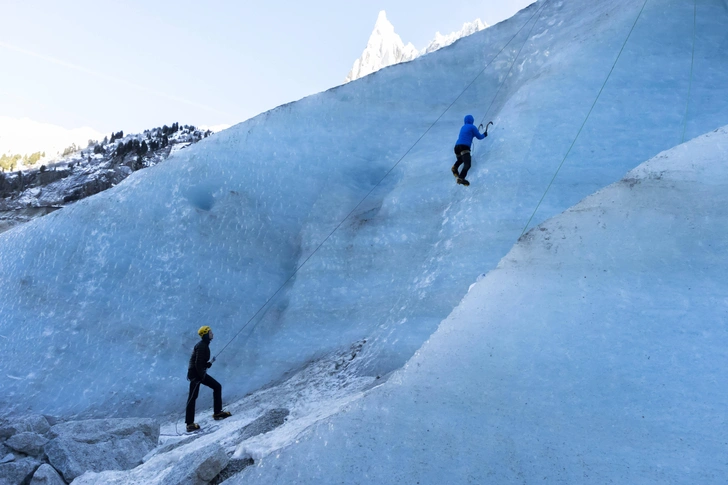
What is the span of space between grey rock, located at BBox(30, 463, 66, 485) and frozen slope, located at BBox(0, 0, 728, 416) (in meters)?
1.75

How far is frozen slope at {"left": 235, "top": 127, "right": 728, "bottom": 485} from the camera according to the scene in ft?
9.59

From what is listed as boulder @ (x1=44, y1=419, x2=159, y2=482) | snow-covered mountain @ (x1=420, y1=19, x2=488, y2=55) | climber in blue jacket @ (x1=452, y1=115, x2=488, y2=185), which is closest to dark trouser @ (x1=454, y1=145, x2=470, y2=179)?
climber in blue jacket @ (x1=452, y1=115, x2=488, y2=185)

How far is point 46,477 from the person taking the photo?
4.73 m

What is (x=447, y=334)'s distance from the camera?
3.53 m

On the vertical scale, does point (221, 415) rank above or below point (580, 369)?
below

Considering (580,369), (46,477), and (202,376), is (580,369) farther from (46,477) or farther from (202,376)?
(46,477)

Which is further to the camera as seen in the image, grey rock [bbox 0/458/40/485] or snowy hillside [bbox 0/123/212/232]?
snowy hillside [bbox 0/123/212/232]

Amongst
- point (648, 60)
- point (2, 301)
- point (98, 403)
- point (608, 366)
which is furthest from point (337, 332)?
point (648, 60)

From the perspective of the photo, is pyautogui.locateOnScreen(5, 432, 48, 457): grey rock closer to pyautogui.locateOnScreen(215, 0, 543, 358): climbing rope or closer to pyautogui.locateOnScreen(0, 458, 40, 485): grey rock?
pyautogui.locateOnScreen(0, 458, 40, 485): grey rock

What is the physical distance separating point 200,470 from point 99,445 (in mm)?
2112

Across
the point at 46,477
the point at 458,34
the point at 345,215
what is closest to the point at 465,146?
the point at 345,215

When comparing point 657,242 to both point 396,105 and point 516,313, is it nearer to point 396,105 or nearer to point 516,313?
point 516,313

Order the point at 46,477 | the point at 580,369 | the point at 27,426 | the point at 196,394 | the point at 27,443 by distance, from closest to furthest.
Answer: the point at 580,369, the point at 46,477, the point at 27,443, the point at 27,426, the point at 196,394

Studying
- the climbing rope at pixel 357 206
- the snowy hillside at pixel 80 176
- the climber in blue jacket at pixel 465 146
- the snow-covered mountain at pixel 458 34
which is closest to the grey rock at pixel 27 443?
the climbing rope at pixel 357 206
